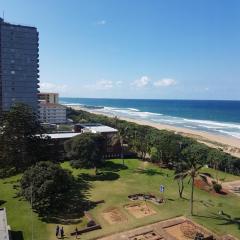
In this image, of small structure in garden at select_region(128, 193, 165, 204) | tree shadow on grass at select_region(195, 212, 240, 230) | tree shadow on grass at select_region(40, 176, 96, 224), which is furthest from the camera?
small structure in garden at select_region(128, 193, 165, 204)

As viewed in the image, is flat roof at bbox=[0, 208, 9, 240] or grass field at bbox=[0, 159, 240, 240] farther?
grass field at bbox=[0, 159, 240, 240]

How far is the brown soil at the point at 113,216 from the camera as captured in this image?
145ft

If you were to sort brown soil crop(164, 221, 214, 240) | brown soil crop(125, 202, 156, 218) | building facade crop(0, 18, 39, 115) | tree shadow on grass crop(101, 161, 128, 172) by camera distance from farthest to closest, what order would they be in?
building facade crop(0, 18, 39, 115), tree shadow on grass crop(101, 161, 128, 172), brown soil crop(125, 202, 156, 218), brown soil crop(164, 221, 214, 240)

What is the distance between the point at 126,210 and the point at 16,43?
117 m

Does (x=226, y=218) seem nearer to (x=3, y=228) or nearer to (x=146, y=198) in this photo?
(x=146, y=198)

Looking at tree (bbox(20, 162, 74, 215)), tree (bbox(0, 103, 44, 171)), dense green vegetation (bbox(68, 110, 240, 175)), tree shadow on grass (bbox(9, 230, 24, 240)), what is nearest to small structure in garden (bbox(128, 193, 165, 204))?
tree (bbox(20, 162, 74, 215))

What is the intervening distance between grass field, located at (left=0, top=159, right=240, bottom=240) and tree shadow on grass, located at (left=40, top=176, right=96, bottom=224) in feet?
3.48

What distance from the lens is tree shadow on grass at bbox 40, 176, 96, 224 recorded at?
43844mm

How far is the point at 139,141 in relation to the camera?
87938mm

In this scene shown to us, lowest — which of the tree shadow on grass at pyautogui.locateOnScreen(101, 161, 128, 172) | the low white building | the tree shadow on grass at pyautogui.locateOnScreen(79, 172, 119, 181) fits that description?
the tree shadow on grass at pyautogui.locateOnScreen(79, 172, 119, 181)

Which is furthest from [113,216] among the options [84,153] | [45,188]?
[84,153]

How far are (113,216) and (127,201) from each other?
651cm

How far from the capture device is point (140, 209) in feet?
159

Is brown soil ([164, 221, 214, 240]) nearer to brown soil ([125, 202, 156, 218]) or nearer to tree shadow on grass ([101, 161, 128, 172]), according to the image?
brown soil ([125, 202, 156, 218])
